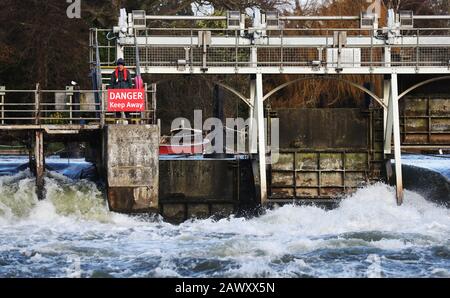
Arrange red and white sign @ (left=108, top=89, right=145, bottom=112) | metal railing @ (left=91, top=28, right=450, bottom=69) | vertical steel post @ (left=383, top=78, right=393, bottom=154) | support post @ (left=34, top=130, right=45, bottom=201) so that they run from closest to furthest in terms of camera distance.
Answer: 1. red and white sign @ (left=108, top=89, right=145, bottom=112)
2. support post @ (left=34, top=130, right=45, bottom=201)
3. metal railing @ (left=91, top=28, right=450, bottom=69)
4. vertical steel post @ (left=383, top=78, right=393, bottom=154)

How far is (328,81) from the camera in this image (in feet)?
117

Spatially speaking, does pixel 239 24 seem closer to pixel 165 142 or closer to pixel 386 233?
pixel 386 233

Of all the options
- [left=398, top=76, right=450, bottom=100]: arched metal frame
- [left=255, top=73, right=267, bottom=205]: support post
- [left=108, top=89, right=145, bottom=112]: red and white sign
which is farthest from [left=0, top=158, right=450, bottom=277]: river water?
[left=398, top=76, right=450, bottom=100]: arched metal frame

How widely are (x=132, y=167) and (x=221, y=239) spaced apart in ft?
13.0

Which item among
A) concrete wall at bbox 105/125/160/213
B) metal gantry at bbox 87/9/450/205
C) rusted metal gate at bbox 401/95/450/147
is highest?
metal gantry at bbox 87/9/450/205

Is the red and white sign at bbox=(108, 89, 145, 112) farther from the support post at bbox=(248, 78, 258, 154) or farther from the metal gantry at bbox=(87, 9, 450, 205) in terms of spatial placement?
the support post at bbox=(248, 78, 258, 154)

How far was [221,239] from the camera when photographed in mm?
25250

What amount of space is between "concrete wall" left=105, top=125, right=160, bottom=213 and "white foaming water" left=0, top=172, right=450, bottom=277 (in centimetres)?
42

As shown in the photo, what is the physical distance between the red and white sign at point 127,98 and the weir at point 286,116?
55cm

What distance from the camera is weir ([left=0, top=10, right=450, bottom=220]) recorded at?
3078 cm

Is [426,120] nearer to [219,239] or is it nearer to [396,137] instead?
[396,137]

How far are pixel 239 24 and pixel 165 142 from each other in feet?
39.9
